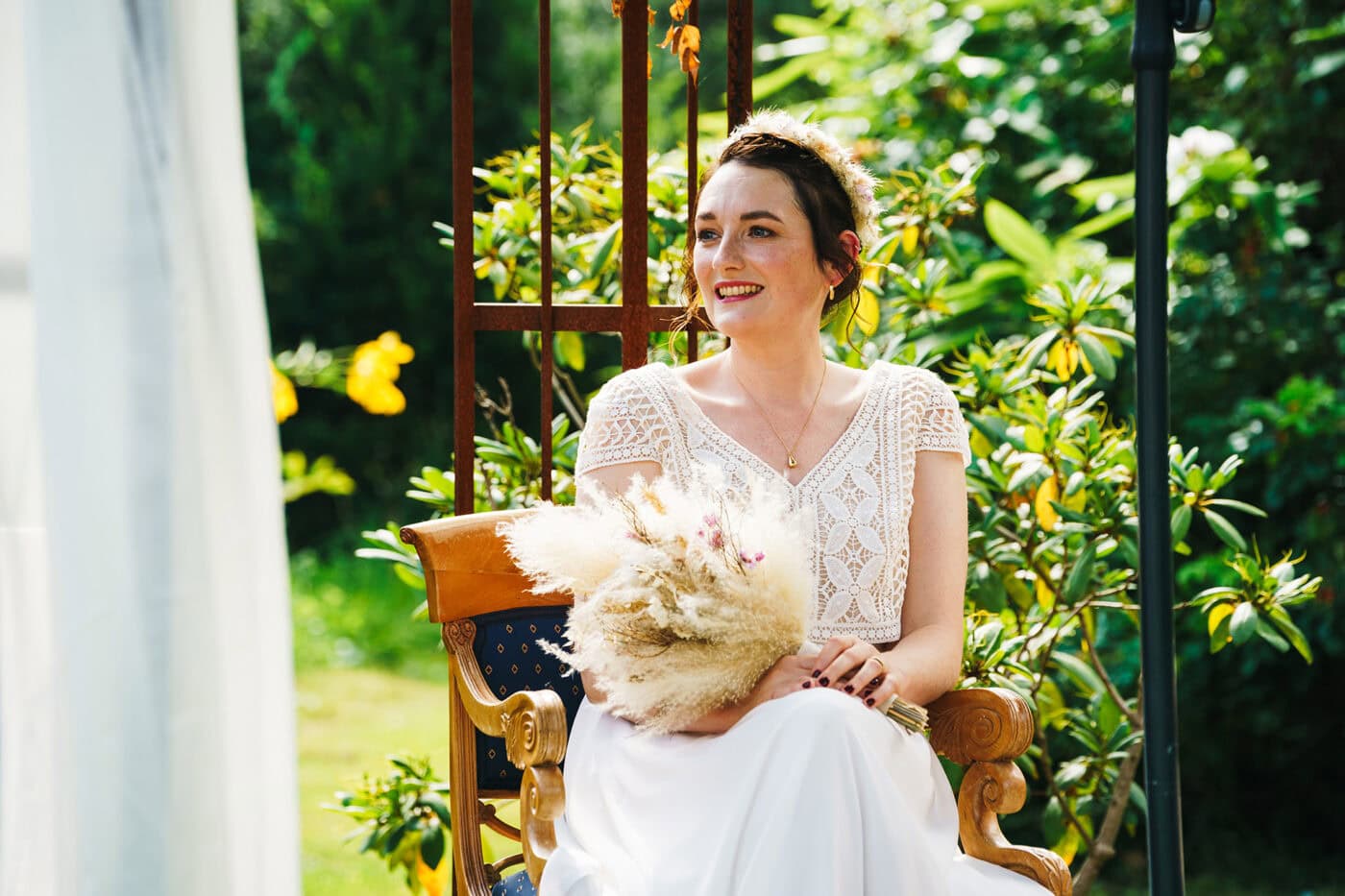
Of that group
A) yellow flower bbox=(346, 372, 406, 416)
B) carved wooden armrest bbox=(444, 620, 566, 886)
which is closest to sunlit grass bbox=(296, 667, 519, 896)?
yellow flower bbox=(346, 372, 406, 416)

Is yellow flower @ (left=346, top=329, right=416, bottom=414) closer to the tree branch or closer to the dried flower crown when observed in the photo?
the dried flower crown

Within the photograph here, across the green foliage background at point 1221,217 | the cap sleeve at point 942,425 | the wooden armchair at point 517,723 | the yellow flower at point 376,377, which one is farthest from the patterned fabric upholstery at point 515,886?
the yellow flower at point 376,377

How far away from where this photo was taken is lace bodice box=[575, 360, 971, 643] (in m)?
2.23

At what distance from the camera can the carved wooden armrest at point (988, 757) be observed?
205 centimetres

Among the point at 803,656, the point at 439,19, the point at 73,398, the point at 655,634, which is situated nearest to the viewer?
the point at 73,398

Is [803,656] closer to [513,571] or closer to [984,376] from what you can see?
[513,571]

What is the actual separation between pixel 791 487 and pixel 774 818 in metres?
0.68

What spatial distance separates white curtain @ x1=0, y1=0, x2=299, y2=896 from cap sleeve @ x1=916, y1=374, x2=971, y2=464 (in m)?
1.38

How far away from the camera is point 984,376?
113 inches

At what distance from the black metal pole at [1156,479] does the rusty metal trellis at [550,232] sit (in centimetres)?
158

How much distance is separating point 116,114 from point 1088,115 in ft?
12.2

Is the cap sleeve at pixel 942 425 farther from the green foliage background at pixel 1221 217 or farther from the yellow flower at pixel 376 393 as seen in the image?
the yellow flower at pixel 376 393

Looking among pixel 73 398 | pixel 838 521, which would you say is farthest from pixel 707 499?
pixel 73 398

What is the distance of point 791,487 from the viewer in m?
2.26
